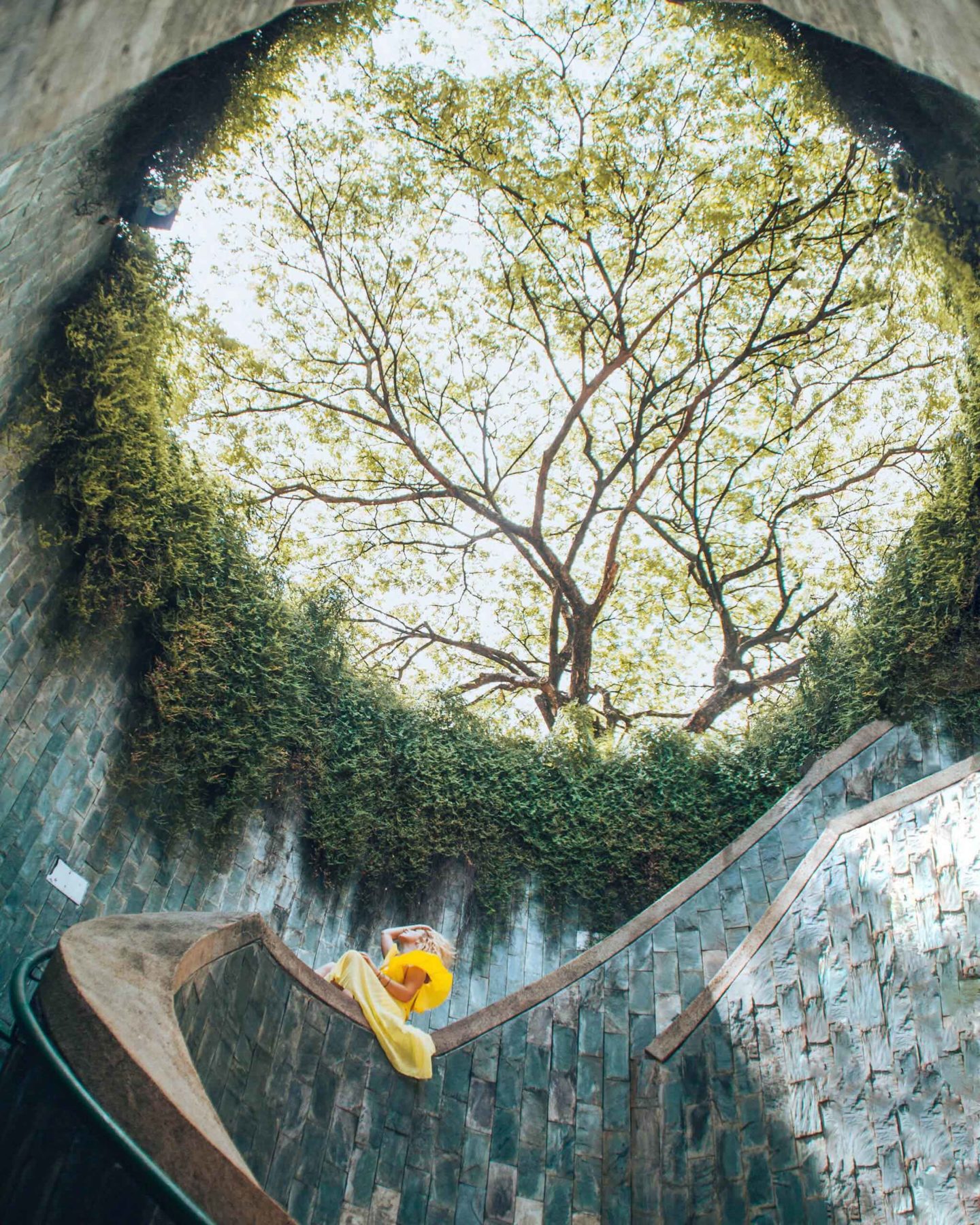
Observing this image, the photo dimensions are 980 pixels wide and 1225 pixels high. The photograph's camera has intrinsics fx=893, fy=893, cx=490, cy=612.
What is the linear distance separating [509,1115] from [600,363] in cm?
763

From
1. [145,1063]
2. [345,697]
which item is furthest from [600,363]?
[145,1063]

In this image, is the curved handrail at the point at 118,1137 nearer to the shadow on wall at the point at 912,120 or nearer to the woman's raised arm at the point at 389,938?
the woman's raised arm at the point at 389,938

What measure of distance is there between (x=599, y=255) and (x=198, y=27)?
6.40 m

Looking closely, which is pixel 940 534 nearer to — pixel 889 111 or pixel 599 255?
pixel 889 111

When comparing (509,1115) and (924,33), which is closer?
(924,33)

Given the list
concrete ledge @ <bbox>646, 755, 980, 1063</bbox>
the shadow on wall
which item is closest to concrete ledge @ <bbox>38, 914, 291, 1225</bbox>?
concrete ledge @ <bbox>646, 755, 980, 1063</bbox>

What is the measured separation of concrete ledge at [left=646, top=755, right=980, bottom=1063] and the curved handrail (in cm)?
308

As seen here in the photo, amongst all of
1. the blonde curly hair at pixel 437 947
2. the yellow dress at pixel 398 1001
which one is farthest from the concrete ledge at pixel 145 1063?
the blonde curly hair at pixel 437 947

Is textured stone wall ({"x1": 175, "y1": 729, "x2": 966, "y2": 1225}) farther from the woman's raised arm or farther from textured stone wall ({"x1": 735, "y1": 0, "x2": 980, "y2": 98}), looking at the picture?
textured stone wall ({"x1": 735, "y1": 0, "x2": 980, "y2": 98})

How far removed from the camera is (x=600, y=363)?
9.93m

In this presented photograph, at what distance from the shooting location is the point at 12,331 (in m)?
4.44

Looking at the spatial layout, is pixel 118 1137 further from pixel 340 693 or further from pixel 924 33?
pixel 340 693

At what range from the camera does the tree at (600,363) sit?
26.8 ft

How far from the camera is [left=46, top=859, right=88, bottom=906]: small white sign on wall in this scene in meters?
4.67
